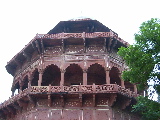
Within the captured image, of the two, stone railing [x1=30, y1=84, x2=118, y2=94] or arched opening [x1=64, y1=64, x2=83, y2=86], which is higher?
arched opening [x1=64, y1=64, x2=83, y2=86]

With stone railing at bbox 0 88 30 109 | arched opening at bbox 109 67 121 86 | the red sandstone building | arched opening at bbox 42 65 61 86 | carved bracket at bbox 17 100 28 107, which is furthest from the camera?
arched opening at bbox 42 65 61 86

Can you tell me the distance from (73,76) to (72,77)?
129mm

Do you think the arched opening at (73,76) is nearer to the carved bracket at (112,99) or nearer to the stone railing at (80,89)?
the stone railing at (80,89)

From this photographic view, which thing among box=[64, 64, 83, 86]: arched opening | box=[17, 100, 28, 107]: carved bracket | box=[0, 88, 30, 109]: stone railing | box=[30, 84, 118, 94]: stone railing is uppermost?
box=[64, 64, 83, 86]: arched opening

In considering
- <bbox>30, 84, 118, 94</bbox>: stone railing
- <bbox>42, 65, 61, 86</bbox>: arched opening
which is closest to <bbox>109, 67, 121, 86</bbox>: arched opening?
<bbox>30, 84, 118, 94</bbox>: stone railing

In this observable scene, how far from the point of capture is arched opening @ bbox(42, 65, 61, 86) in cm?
1989

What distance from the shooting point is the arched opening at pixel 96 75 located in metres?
19.4

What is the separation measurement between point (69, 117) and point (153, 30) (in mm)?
8892

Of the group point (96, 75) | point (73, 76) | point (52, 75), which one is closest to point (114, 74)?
point (96, 75)

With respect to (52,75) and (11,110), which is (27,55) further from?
(11,110)

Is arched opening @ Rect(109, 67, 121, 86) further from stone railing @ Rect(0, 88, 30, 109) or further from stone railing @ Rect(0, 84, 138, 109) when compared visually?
stone railing @ Rect(0, 88, 30, 109)

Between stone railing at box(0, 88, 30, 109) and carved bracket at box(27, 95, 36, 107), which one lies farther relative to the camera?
stone railing at box(0, 88, 30, 109)

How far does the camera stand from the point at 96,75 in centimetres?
2005

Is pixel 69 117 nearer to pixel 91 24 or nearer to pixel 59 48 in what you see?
pixel 59 48
